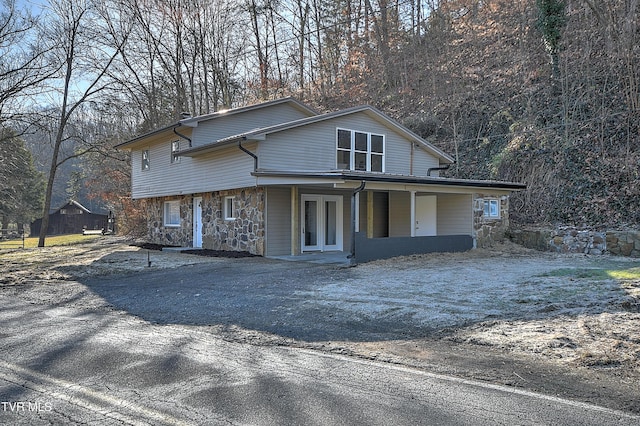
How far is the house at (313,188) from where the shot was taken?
49.7 feet

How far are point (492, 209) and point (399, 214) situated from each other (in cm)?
368

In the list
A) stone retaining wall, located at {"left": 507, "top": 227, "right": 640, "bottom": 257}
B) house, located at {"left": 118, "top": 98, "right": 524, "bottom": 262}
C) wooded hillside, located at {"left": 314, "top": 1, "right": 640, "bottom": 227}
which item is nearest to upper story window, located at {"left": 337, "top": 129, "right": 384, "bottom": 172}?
house, located at {"left": 118, "top": 98, "right": 524, "bottom": 262}

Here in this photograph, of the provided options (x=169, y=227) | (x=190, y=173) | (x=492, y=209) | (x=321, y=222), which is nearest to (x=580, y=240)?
(x=492, y=209)

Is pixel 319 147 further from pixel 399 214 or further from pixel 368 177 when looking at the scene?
pixel 399 214

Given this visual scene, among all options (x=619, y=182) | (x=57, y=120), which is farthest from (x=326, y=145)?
(x=57, y=120)

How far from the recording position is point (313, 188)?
16859 millimetres

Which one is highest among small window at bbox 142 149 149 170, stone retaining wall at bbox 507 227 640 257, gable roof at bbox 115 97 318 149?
gable roof at bbox 115 97 318 149

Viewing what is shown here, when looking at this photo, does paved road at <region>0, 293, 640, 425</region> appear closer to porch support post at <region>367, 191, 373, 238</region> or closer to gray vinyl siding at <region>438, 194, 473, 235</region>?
porch support post at <region>367, 191, 373, 238</region>

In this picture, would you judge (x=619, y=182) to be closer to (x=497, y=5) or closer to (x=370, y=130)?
(x=370, y=130)

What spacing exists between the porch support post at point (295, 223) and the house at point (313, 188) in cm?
3

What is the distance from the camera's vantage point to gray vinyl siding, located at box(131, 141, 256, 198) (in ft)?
54.5

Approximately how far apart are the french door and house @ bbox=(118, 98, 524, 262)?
0.04 m

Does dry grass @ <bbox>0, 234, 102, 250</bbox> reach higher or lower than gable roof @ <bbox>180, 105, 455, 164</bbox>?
lower

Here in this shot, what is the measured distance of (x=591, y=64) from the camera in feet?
65.8
